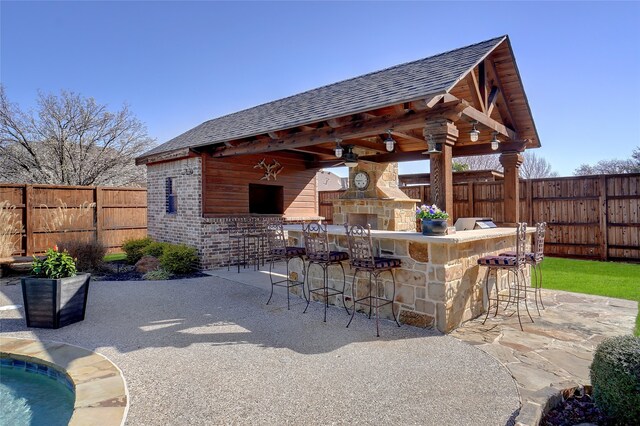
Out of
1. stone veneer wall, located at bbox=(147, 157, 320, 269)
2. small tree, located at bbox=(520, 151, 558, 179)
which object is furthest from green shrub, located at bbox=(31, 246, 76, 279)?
small tree, located at bbox=(520, 151, 558, 179)

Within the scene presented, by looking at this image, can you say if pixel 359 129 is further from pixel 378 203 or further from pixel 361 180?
pixel 361 180

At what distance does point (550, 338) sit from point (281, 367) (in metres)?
3.07

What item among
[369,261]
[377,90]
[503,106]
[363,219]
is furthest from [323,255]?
[503,106]

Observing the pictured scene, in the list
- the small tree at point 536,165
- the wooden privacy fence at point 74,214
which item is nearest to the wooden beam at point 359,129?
the wooden privacy fence at point 74,214

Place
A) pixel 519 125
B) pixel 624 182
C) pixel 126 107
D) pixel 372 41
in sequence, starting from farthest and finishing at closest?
pixel 126 107 → pixel 624 182 → pixel 372 41 → pixel 519 125

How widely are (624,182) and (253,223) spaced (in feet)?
30.6

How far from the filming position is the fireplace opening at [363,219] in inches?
340

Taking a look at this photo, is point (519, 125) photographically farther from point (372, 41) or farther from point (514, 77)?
point (372, 41)

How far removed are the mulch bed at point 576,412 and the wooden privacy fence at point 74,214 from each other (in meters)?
9.66

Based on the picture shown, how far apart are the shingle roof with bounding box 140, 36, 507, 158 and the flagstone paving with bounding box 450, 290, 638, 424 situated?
9.82 feet

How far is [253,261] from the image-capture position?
383 inches

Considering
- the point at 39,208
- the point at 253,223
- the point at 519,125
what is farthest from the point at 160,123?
the point at 519,125

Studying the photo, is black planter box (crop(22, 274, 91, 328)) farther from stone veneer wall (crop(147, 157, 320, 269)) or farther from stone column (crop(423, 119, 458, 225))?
stone column (crop(423, 119, 458, 225))

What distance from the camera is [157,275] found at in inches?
315
